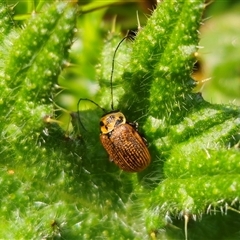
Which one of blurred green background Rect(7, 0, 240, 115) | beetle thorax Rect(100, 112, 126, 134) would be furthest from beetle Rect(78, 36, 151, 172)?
blurred green background Rect(7, 0, 240, 115)

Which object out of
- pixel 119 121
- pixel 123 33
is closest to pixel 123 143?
pixel 119 121

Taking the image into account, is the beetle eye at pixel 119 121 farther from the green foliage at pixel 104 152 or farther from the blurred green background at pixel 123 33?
the blurred green background at pixel 123 33

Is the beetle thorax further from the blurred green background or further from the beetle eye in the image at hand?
the blurred green background

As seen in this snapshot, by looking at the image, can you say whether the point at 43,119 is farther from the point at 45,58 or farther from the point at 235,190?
the point at 235,190

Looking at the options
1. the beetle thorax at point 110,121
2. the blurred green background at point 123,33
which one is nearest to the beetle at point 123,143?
the beetle thorax at point 110,121

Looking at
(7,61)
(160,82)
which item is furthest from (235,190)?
(7,61)

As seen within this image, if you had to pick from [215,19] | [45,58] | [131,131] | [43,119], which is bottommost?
[215,19]
